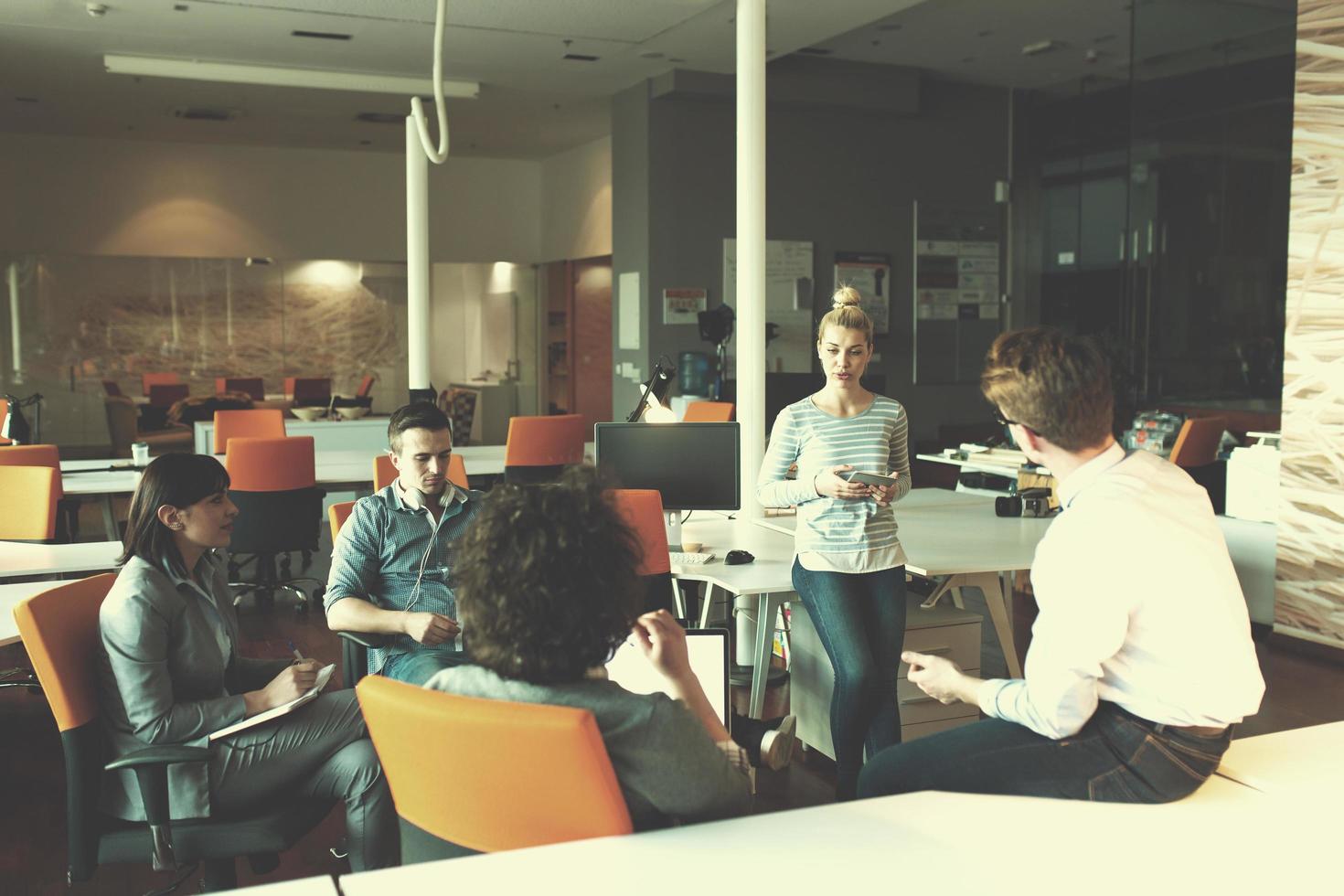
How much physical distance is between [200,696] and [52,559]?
6.11 feet

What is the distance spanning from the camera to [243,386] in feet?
42.3

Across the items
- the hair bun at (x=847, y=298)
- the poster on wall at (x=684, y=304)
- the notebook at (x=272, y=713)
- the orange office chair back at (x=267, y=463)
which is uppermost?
the poster on wall at (x=684, y=304)

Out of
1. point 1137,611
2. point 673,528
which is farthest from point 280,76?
point 1137,611

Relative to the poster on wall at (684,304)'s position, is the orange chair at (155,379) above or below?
below

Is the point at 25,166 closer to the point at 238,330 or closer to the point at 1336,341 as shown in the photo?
the point at 238,330

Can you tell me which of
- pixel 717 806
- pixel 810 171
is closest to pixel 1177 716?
pixel 717 806

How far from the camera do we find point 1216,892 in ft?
5.03

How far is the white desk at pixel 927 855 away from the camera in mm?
1542

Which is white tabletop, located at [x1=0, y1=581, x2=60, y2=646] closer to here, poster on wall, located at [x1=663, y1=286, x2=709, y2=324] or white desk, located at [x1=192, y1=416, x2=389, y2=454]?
white desk, located at [x1=192, y1=416, x2=389, y2=454]

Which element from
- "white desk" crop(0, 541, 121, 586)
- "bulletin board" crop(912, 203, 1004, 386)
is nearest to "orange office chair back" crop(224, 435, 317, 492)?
"white desk" crop(0, 541, 121, 586)

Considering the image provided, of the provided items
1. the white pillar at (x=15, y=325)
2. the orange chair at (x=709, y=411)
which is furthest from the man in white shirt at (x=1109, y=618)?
the white pillar at (x=15, y=325)

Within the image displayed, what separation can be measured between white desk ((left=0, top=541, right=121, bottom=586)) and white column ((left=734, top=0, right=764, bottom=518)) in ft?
8.94

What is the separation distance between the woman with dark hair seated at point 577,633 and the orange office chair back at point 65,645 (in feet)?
3.26

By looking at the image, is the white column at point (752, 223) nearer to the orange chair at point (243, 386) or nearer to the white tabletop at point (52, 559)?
the white tabletop at point (52, 559)
